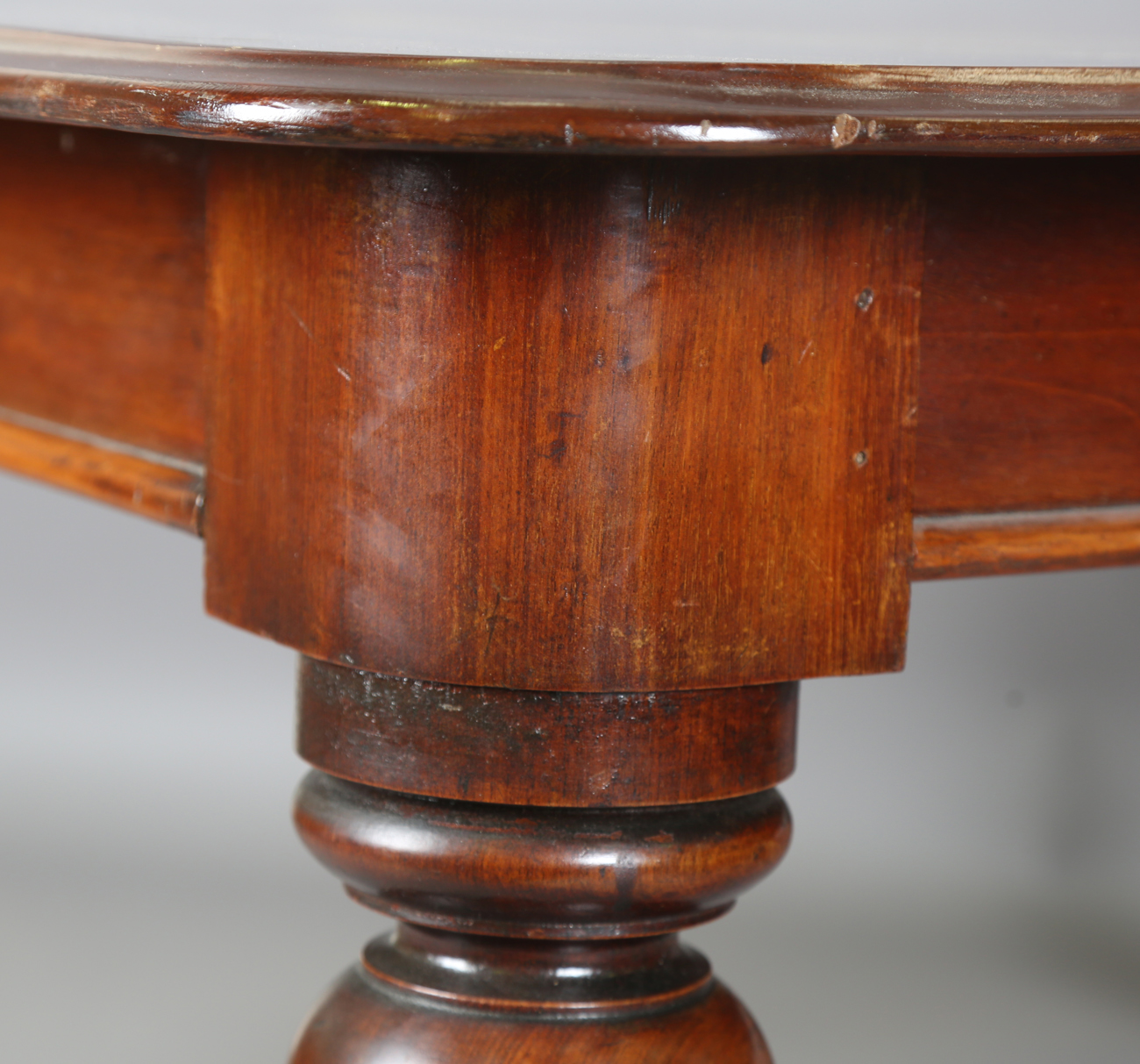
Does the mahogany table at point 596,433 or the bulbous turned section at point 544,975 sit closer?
the mahogany table at point 596,433

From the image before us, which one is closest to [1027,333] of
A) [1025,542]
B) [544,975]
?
[1025,542]

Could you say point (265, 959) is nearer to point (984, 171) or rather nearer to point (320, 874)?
point (320, 874)

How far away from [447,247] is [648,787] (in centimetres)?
19

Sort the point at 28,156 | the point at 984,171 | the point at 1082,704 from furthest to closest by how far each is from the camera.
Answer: the point at 1082,704 < the point at 28,156 < the point at 984,171

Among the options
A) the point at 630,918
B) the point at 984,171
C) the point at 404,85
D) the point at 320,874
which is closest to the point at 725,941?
the point at 320,874

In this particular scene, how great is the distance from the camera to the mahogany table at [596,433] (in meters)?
0.56

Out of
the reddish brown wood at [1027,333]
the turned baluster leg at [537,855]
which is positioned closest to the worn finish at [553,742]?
the turned baluster leg at [537,855]

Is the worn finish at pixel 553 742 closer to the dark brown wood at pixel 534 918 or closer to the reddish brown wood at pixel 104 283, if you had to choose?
the dark brown wood at pixel 534 918

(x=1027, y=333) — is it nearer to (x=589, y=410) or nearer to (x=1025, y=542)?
(x=1025, y=542)

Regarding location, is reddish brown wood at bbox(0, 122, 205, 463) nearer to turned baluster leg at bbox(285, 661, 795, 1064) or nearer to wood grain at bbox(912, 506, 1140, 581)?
turned baluster leg at bbox(285, 661, 795, 1064)

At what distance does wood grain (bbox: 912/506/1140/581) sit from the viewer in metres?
0.64

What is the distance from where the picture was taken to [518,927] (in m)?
0.65

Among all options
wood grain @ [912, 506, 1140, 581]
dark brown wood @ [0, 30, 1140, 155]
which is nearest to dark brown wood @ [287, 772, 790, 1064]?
wood grain @ [912, 506, 1140, 581]

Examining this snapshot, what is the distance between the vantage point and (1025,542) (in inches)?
26.4
